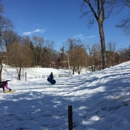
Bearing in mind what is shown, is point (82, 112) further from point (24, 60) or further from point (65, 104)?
point (24, 60)

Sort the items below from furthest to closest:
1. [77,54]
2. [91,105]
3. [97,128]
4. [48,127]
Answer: [77,54] → [91,105] → [48,127] → [97,128]

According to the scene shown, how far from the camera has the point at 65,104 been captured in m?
7.58

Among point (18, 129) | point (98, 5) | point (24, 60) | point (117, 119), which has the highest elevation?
point (98, 5)

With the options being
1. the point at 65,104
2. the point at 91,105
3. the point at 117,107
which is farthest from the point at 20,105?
the point at 117,107

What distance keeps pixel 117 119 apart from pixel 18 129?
3.03m

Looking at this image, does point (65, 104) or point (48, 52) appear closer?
point (65, 104)

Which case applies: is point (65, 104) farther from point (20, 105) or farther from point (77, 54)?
point (77, 54)

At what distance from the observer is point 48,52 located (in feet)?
256

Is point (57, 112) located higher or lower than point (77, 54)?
lower

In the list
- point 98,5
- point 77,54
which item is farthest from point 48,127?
point 77,54

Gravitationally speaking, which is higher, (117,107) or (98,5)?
(98,5)

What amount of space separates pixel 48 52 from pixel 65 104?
71.3 meters

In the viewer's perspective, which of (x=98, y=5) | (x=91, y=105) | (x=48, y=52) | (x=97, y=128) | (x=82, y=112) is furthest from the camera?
(x=48, y=52)

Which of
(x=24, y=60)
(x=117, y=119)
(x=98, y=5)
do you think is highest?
(x=98, y=5)
